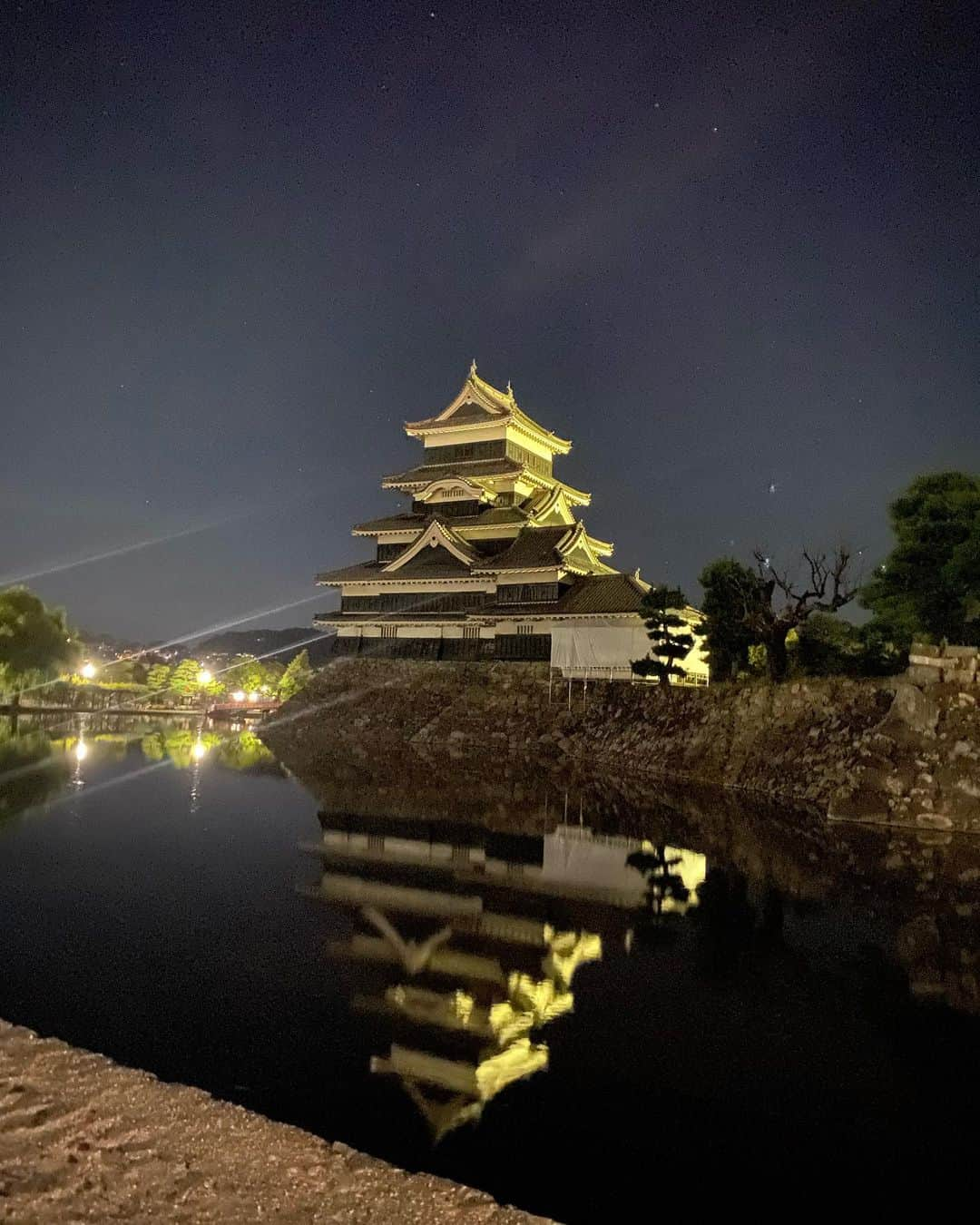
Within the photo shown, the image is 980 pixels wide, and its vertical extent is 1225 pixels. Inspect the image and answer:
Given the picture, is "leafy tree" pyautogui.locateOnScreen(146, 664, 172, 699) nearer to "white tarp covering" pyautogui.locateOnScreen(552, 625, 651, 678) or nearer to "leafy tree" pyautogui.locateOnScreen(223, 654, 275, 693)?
"leafy tree" pyautogui.locateOnScreen(223, 654, 275, 693)

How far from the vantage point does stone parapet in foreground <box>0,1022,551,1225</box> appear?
3.99m

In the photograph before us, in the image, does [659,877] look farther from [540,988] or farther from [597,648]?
[597,648]

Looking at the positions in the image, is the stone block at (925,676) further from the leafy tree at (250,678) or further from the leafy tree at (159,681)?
the leafy tree at (159,681)

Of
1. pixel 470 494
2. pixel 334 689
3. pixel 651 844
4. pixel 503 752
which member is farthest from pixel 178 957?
pixel 470 494

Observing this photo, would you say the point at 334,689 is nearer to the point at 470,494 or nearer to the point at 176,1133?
the point at 470,494

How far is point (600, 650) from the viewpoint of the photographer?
30.4m

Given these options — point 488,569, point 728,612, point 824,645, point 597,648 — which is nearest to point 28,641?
point 488,569

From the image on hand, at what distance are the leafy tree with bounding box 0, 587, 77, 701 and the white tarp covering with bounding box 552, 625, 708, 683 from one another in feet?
112

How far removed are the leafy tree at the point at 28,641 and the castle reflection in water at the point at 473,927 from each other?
40794 millimetres

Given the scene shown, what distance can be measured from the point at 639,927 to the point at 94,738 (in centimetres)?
2981

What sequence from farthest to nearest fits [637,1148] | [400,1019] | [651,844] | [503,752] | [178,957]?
[503,752] < [651,844] < [178,957] < [400,1019] < [637,1148]

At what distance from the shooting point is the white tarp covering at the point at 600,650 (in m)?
29.9

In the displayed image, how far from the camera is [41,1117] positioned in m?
4.73

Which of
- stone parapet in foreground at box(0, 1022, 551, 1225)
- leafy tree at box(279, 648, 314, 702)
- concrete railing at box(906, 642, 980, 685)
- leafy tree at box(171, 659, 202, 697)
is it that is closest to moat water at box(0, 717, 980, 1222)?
stone parapet in foreground at box(0, 1022, 551, 1225)
